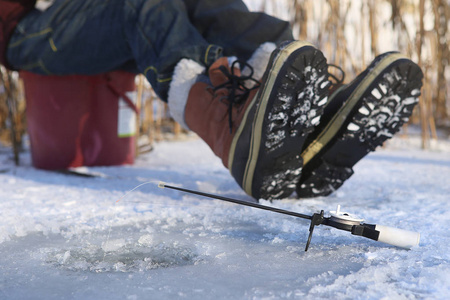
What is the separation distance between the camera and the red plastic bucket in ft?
4.66

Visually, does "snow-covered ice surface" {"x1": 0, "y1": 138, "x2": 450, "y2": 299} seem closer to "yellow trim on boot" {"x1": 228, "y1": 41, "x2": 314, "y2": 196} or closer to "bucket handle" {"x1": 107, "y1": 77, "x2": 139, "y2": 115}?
"yellow trim on boot" {"x1": 228, "y1": 41, "x2": 314, "y2": 196}

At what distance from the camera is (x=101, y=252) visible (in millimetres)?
678

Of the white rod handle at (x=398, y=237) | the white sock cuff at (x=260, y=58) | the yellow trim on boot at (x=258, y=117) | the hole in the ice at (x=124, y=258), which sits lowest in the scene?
the hole in the ice at (x=124, y=258)

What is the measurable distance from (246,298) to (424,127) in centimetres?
167

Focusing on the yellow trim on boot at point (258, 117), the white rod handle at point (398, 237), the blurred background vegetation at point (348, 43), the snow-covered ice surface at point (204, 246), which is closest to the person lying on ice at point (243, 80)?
the yellow trim on boot at point (258, 117)

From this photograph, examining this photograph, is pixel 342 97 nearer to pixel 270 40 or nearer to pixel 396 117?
pixel 396 117

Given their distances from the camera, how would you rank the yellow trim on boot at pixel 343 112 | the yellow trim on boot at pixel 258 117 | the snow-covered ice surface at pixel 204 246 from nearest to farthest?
the snow-covered ice surface at pixel 204 246, the yellow trim on boot at pixel 258 117, the yellow trim on boot at pixel 343 112

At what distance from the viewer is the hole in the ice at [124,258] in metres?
0.62

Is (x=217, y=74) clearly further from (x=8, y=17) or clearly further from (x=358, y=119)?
(x=8, y=17)

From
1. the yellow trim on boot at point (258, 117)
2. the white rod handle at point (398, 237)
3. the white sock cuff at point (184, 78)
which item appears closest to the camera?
the white rod handle at point (398, 237)

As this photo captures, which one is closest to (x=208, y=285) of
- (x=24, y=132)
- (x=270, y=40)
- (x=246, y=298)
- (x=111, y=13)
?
(x=246, y=298)

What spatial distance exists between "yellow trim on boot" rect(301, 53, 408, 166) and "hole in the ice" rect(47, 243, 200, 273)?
0.39 meters

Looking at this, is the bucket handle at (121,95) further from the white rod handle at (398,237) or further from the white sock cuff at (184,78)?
the white rod handle at (398,237)

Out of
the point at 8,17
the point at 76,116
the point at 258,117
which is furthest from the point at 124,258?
the point at 8,17
